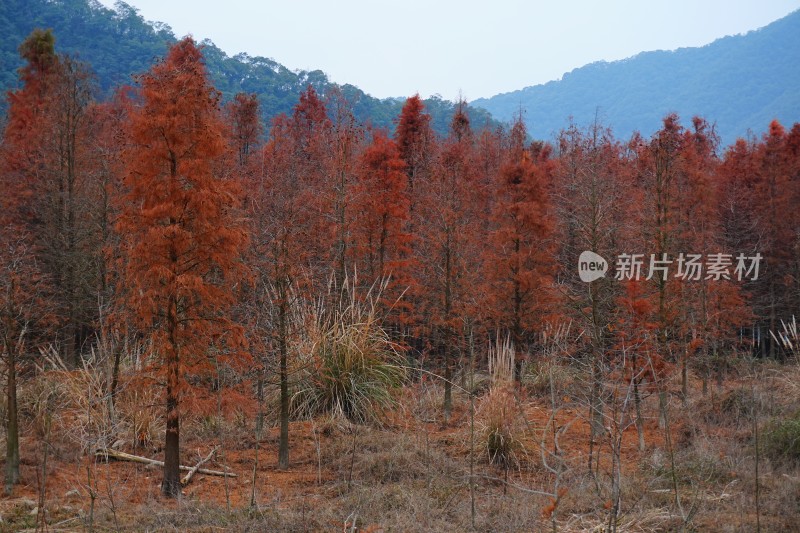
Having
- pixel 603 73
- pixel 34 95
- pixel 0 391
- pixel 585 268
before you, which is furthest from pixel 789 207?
pixel 603 73

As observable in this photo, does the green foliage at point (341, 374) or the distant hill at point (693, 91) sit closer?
the green foliage at point (341, 374)

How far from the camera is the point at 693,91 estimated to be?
5822 inches

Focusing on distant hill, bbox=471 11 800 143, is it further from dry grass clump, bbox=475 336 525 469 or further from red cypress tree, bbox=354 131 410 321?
dry grass clump, bbox=475 336 525 469

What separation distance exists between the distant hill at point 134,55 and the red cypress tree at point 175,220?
60233 mm

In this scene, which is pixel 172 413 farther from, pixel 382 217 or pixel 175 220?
pixel 382 217

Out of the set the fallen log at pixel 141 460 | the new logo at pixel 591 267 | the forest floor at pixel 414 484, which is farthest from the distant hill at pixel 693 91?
the fallen log at pixel 141 460

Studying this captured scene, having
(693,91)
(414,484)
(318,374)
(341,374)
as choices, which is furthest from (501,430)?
(693,91)

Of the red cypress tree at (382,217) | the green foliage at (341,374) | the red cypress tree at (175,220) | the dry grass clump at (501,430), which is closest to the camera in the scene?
the red cypress tree at (175,220)

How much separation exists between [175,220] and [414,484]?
4198 mm

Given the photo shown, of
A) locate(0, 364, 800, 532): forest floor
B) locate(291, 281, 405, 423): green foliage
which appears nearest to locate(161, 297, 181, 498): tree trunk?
locate(0, 364, 800, 532): forest floor

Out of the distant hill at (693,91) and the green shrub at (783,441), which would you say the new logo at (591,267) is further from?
the distant hill at (693,91)

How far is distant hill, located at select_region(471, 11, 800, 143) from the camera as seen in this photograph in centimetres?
11988

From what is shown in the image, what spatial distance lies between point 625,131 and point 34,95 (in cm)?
13921

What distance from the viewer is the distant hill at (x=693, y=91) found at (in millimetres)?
119875
